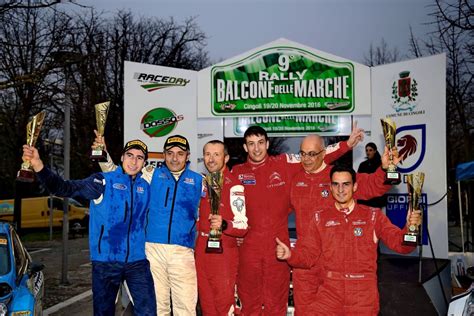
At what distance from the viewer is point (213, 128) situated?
10477 mm

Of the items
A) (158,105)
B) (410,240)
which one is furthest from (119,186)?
(158,105)

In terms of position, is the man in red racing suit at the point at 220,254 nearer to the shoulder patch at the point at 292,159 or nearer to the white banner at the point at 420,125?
the shoulder patch at the point at 292,159

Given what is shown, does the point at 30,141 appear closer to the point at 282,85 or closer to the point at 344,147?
the point at 344,147

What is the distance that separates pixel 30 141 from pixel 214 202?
1685 mm

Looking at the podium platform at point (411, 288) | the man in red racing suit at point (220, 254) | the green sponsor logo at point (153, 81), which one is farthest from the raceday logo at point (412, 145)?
the man in red racing suit at point (220, 254)

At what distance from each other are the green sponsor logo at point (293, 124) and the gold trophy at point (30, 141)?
5835mm

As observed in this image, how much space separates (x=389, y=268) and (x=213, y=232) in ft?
14.9

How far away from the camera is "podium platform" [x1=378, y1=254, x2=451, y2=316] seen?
660cm

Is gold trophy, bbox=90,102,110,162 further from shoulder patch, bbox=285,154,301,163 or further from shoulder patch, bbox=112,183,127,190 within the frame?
shoulder patch, bbox=285,154,301,163

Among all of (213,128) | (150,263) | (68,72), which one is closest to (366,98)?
(213,128)

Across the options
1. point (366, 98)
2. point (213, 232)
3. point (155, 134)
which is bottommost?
point (213, 232)

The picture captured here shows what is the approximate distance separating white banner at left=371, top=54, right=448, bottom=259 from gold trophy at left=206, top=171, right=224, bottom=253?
18.9ft

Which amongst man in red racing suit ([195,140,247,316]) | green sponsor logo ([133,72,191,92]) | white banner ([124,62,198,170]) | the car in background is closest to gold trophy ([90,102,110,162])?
man in red racing suit ([195,140,247,316])

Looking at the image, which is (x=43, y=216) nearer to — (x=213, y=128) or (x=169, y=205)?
(x=213, y=128)
